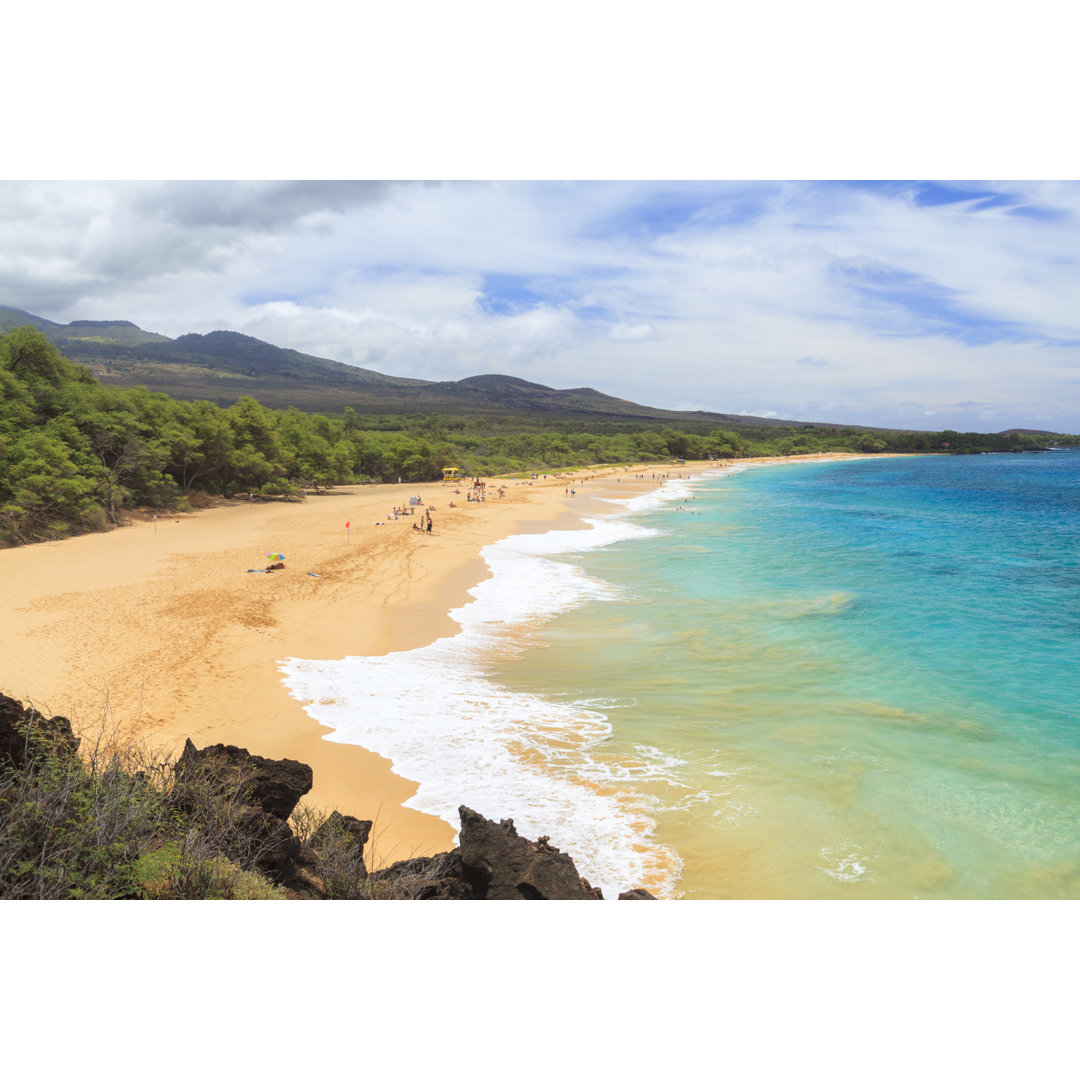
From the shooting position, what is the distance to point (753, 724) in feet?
33.4

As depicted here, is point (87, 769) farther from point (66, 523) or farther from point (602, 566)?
point (66, 523)

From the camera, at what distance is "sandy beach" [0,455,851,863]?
338 inches

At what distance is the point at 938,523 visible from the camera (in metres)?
37.5

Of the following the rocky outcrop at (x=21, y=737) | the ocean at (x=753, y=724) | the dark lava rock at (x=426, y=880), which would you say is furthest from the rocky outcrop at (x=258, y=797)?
the ocean at (x=753, y=724)

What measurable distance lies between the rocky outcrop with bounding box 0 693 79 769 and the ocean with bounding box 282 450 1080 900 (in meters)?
3.81

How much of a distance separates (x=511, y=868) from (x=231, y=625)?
424 inches

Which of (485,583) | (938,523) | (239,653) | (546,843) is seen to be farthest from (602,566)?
(938,523)

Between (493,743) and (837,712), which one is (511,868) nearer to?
(493,743)

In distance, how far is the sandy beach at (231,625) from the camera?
859 centimetres

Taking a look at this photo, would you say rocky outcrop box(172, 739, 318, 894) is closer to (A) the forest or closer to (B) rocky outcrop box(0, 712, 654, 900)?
(B) rocky outcrop box(0, 712, 654, 900)

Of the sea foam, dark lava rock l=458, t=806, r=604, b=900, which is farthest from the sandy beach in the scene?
dark lava rock l=458, t=806, r=604, b=900

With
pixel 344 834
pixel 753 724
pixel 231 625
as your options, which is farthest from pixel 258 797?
pixel 231 625

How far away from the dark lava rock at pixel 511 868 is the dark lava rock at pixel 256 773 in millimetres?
1720

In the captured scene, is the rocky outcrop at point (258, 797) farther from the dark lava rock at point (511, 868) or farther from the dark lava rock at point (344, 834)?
the dark lava rock at point (511, 868)
